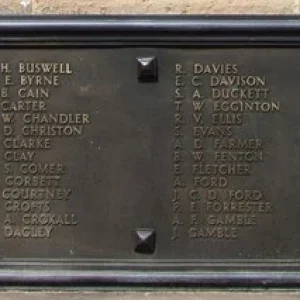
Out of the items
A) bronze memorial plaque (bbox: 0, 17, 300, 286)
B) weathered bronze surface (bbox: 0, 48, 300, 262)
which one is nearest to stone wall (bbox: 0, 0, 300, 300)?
bronze memorial plaque (bbox: 0, 17, 300, 286)

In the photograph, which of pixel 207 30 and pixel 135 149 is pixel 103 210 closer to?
pixel 135 149

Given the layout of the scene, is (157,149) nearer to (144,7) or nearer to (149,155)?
(149,155)

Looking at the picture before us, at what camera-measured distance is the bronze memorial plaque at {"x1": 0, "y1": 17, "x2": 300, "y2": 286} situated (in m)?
3.89

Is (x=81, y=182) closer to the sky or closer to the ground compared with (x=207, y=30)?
closer to the ground

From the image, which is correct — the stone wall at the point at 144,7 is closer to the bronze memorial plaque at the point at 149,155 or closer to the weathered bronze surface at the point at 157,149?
the bronze memorial plaque at the point at 149,155

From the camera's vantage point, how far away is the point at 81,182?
3.93 metres

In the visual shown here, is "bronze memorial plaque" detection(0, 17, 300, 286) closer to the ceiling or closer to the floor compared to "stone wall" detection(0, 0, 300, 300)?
closer to the floor

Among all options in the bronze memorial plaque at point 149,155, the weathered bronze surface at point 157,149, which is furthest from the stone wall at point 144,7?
the weathered bronze surface at point 157,149

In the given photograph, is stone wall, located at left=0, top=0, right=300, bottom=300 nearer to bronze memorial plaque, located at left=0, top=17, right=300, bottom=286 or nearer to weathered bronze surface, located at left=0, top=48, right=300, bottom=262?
bronze memorial plaque, located at left=0, top=17, right=300, bottom=286

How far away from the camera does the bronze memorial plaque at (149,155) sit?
12.8ft

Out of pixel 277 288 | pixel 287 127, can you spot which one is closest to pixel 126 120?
pixel 287 127

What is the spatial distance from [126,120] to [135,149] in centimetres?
15

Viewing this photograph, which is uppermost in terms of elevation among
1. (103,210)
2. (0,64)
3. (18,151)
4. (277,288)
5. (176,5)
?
(176,5)

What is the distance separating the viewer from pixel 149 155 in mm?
3922
